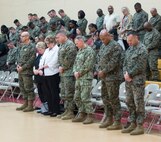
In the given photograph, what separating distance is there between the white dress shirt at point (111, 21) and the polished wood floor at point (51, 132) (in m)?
4.02

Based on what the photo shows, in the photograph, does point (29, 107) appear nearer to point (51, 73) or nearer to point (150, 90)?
point (51, 73)

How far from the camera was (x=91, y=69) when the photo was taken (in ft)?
26.6

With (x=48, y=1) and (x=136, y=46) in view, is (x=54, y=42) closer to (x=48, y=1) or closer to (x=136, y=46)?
(x=136, y=46)

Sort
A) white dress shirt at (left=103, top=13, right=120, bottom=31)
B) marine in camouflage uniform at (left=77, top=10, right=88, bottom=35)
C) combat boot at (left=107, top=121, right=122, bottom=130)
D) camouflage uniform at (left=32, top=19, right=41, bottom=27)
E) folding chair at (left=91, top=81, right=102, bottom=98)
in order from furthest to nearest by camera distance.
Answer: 1. camouflage uniform at (left=32, top=19, right=41, bottom=27)
2. marine in camouflage uniform at (left=77, top=10, right=88, bottom=35)
3. white dress shirt at (left=103, top=13, right=120, bottom=31)
4. folding chair at (left=91, top=81, right=102, bottom=98)
5. combat boot at (left=107, top=121, right=122, bottom=130)

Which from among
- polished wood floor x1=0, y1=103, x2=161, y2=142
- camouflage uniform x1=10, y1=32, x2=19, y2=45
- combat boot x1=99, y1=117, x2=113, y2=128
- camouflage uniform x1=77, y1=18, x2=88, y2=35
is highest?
camouflage uniform x1=77, y1=18, x2=88, y2=35

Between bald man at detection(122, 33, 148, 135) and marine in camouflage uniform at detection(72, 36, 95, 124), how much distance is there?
42.6 inches

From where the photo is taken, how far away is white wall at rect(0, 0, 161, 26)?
41.2 ft

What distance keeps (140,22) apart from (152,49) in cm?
131

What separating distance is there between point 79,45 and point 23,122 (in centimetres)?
181

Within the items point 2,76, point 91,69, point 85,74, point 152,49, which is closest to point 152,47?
point 152,49

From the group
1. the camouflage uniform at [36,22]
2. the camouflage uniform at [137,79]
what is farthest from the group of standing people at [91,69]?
Answer: the camouflage uniform at [36,22]

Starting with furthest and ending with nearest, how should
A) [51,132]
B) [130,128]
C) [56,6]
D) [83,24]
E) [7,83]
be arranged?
[56,6] → [83,24] → [7,83] → [51,132] → [130,128]

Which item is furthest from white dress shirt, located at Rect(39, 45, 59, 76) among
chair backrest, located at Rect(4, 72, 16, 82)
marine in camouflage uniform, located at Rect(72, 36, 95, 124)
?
chair backrest, located at Rect(4, 72, 16, 82)

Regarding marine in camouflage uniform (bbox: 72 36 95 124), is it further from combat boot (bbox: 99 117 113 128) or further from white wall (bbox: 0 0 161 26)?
white wall (bbox: 0 0 161 26)
